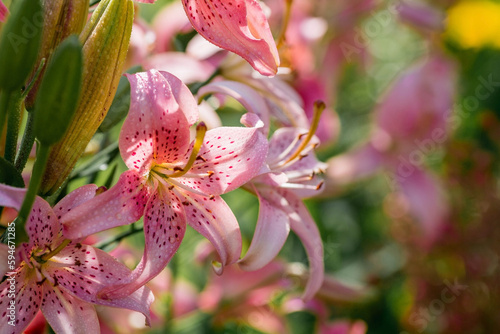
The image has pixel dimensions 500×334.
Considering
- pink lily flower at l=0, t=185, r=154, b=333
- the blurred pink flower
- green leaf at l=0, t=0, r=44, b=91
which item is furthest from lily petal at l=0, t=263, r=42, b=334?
the blurred pink flower

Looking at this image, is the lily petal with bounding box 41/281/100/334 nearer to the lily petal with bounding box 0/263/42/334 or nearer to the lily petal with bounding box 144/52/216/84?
the lily petal with bounding box 0/263/42/334

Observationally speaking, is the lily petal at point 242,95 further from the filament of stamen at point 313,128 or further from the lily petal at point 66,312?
the lily petal at point 66,312

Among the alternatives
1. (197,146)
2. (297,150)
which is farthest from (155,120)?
(297,150)

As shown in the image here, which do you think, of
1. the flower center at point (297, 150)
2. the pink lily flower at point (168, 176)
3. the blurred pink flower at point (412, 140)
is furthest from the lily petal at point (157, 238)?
the blurred pink flower at point (412, 140)

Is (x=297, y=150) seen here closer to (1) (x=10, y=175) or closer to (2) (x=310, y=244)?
(2) (x=310, y=244)

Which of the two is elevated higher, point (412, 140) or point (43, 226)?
point (43, 226)

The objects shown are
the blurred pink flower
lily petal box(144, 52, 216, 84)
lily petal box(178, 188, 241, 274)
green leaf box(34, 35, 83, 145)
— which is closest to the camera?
green leaf box(34, 35, 83, 145)
